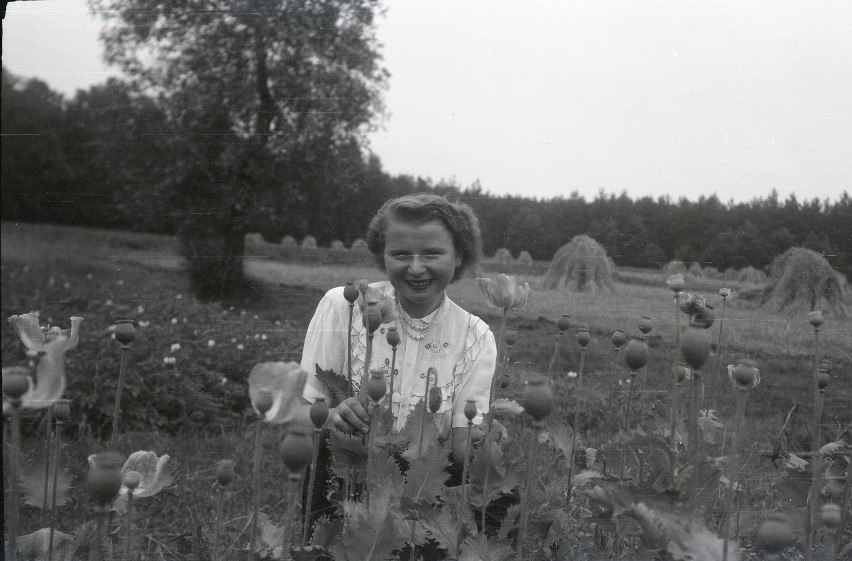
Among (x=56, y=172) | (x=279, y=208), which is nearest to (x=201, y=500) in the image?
(x=279, y=208)

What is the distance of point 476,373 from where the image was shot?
51.1 inches

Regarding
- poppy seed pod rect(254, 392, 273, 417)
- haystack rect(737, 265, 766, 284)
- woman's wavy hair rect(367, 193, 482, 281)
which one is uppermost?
woman's wavy hair rect(367, 193, 482, 281)

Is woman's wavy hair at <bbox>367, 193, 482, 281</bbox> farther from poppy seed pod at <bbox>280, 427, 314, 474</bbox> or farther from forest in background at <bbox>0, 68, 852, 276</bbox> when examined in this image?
poppy seed pod at <bbox>280, 427, 314, 474</bbox>

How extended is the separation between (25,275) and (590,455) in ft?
4.87

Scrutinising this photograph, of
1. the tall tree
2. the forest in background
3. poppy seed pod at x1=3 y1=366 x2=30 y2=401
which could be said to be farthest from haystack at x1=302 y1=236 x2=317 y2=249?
poppy seed pod at x1=3 y1=366 x2=30 y2=401

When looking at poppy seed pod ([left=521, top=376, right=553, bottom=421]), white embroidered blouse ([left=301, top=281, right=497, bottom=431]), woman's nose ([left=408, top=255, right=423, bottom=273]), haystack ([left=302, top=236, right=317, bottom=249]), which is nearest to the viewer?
poppy seed pod ([left=521, top=376, right=553, bottom=421])

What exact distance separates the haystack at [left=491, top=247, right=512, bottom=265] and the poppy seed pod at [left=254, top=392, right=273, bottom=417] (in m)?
0.84

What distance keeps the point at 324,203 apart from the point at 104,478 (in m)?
0.84

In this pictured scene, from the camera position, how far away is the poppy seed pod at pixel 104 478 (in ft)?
2.06

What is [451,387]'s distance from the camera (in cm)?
129

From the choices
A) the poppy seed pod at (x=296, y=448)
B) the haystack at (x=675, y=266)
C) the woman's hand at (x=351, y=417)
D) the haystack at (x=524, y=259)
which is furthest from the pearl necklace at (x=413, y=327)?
the poppy seed pod at (x=296, y=448)

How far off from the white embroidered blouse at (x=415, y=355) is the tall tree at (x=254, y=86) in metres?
0.29

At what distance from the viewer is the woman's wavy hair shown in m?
1.21

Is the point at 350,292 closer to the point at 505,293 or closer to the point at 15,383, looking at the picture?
the point at 505,293
